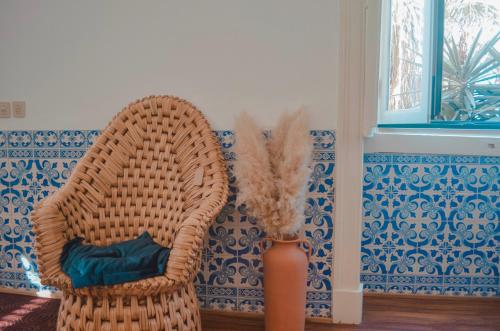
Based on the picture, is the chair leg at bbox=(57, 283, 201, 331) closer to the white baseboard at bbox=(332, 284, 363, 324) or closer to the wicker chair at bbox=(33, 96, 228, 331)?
the wicker chair at bbox=(33, 96, 228, 331)

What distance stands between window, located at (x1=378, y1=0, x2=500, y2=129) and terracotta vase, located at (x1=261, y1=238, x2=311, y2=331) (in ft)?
3.62

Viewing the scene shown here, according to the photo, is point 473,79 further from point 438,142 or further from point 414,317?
point 414,317

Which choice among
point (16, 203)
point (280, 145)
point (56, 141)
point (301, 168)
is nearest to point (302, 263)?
point (301, 168)

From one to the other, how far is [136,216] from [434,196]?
5.43 ft

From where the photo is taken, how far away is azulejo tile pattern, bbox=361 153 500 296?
2.38 meters

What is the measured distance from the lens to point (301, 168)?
179 cm

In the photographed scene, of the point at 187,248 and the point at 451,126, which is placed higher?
the point at 451,126

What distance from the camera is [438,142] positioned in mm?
2350

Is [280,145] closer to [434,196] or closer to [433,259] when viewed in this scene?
[434,196]

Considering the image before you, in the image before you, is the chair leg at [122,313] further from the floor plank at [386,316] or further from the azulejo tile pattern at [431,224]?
the azulejo tile pattern at [431,224]

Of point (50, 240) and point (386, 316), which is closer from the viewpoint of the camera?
point (50, 240)

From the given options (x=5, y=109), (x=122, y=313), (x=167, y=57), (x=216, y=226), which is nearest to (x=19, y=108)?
(x=5, y=109)

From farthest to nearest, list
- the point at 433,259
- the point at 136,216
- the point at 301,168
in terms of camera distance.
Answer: the point at 433,259 < the point at 136,216 < the point at 301,168

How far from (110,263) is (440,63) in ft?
7.02
